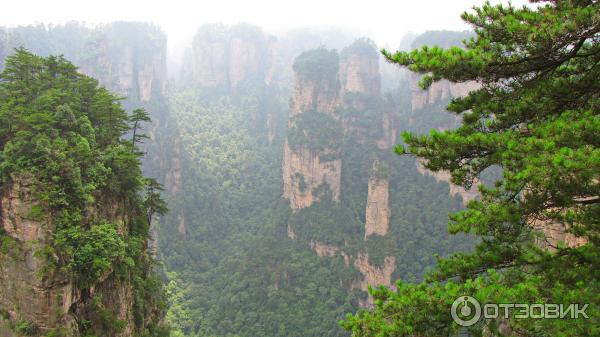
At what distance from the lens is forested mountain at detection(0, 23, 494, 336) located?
3600 centimetres

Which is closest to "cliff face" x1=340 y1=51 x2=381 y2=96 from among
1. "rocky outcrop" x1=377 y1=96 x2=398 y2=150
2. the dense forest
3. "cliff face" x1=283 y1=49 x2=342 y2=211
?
the dense forest

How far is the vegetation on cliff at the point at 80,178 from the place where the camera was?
12961 mm

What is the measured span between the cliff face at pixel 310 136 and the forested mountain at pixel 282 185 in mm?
165

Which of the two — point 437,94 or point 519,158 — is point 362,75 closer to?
point 437,94

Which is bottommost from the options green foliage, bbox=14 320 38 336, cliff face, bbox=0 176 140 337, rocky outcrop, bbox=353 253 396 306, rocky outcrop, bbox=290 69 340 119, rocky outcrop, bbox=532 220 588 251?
rocky outcrop, bbox=353 253 396 306

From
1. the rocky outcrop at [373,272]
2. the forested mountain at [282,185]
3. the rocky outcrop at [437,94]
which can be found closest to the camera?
the rocky outcrop at [373,272]

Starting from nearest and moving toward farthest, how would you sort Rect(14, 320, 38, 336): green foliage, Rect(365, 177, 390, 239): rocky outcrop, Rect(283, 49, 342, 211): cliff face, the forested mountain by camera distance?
Rect(14, 320, 38, 336): green foliage < the forested mountain < Rect(365, 177, 390, 239): rocky outcrop < Rect(283, 49, 342, 211): cliff face

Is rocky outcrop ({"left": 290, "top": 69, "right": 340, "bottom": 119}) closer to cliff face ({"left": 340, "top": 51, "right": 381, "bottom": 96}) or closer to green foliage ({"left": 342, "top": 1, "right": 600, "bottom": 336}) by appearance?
cliff face ({"left": 340, "top": 51, "right": 381, "bottom": 96})

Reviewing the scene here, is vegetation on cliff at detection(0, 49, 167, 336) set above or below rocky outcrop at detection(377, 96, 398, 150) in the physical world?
below

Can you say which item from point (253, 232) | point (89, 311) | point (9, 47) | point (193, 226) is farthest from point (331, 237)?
point (9, 47)

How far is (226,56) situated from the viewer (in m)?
90.5

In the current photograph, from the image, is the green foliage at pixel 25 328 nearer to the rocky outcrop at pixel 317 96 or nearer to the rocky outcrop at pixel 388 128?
the rocky outcrop at pixel 317 96

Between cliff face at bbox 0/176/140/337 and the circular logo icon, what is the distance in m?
11.6

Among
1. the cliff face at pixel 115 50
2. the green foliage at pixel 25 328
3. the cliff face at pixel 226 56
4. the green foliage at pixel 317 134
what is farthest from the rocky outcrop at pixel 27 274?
the cliff face at pixel 226 56
